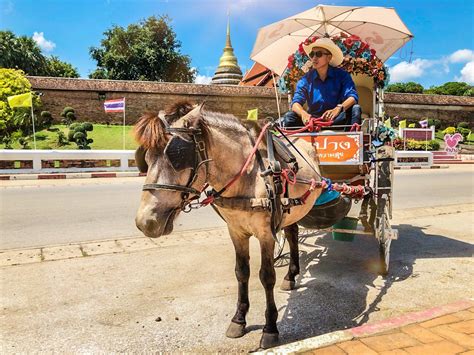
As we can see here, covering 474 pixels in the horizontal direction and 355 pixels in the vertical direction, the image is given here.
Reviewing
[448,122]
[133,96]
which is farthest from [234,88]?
[448,122]

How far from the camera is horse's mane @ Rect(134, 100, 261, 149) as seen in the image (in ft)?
7.98

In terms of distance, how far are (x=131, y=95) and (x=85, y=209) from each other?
2183cm

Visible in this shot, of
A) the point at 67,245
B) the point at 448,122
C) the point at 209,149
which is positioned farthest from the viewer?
the point at 448,122

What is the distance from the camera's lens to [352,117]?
452 centimetres

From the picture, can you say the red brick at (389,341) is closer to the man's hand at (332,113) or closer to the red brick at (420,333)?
the red brick at (420,333)

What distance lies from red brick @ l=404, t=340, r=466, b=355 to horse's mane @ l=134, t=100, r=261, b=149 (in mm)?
1940

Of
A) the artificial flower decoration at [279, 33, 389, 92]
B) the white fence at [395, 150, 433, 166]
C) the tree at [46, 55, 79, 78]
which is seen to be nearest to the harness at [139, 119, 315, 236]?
the artificial flower decoration at [279, 33, 389, 92]

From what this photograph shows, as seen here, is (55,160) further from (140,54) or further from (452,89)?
(452,89)

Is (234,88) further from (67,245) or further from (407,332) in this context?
(407,332)

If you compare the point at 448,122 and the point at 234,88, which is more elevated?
the point at 234,88

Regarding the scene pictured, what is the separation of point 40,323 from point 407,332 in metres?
3.06

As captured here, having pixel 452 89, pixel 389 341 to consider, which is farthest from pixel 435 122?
pixel 389 341

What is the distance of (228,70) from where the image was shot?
4644cm

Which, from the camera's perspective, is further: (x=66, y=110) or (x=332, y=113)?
(x=66, y=110)
